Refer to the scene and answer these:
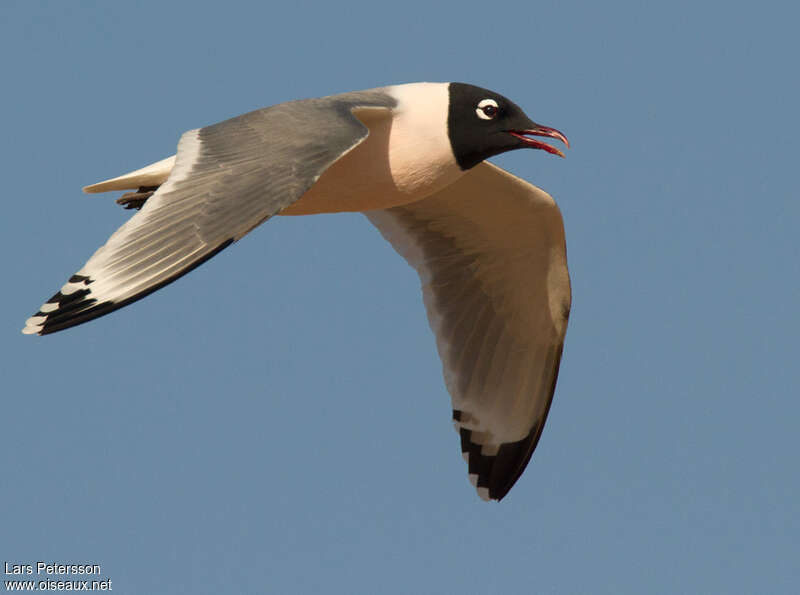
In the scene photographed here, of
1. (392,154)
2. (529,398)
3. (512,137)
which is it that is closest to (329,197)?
(392,154)

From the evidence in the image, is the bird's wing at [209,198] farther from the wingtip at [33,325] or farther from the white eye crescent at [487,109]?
the white eye crescent at [487,109]

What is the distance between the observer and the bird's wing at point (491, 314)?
31.2 ft

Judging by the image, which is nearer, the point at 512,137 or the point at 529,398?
the point at 512,137

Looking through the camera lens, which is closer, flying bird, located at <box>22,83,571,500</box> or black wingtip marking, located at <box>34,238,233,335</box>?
black wingtip marking, located at <box>34,238,233,335</box>

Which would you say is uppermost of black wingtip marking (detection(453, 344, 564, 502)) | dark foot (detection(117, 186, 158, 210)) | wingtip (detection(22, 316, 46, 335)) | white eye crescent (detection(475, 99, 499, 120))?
white eye crescent (detection(475, 99, 499, 120))

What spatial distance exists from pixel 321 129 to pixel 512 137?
1671mm

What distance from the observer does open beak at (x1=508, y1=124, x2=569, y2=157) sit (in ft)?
27.4

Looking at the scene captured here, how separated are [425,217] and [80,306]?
386 centimetres

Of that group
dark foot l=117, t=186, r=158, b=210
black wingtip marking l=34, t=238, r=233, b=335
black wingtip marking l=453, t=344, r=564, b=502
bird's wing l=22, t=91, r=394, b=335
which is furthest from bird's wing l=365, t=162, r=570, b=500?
black wingtip marking l=34, t=238, r=233, b=335

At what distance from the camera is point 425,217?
9531 millimetres

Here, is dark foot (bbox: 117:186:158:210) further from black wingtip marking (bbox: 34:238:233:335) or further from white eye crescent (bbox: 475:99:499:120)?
black wingtip marking (bbox: 34:238:233:335)

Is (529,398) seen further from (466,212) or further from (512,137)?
(512,137)

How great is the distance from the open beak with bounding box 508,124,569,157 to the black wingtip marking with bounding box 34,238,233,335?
2795mm

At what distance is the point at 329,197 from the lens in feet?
26.6
